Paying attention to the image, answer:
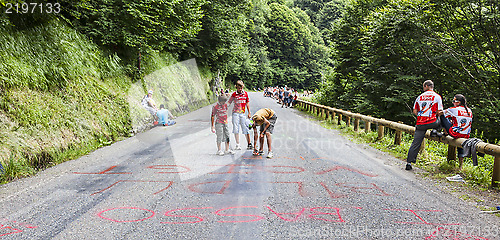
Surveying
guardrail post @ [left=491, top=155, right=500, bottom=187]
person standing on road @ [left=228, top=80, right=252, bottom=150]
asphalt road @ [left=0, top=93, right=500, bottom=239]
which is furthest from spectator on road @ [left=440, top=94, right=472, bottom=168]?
person standing on road @ [left=228, top=80, right=252, bottom=150]

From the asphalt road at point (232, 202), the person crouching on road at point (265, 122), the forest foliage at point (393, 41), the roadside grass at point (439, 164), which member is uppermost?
the forest foliage at point (393, 41)

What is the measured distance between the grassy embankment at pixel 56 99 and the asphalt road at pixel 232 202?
59 cm

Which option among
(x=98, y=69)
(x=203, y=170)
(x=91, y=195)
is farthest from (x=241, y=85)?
(x=98, y=69)

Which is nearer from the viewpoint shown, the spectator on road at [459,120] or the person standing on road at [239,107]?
the spectator on road at [459,120]

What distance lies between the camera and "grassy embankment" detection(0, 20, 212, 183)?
627 centimetres

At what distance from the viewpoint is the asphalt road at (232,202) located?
11.6 feet

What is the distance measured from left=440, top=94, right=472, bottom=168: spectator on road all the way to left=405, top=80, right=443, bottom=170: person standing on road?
232mm

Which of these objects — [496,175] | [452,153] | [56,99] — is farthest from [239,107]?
[496,175]

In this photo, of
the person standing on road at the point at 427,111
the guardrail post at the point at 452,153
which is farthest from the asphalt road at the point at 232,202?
the guardrail post at the point at 452,153

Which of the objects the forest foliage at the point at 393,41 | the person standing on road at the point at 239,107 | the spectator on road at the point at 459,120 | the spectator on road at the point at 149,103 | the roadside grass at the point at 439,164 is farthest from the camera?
the spectator on road at the point at 149,103

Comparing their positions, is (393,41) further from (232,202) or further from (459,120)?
(232,202)

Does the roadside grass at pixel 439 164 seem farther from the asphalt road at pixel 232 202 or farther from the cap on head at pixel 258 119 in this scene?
the cap on head at pixel 258 119

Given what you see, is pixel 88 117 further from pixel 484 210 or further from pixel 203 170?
pixel 484 210

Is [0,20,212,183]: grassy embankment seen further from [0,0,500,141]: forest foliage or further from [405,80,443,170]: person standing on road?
[405,80,443,170]: person standing on road
